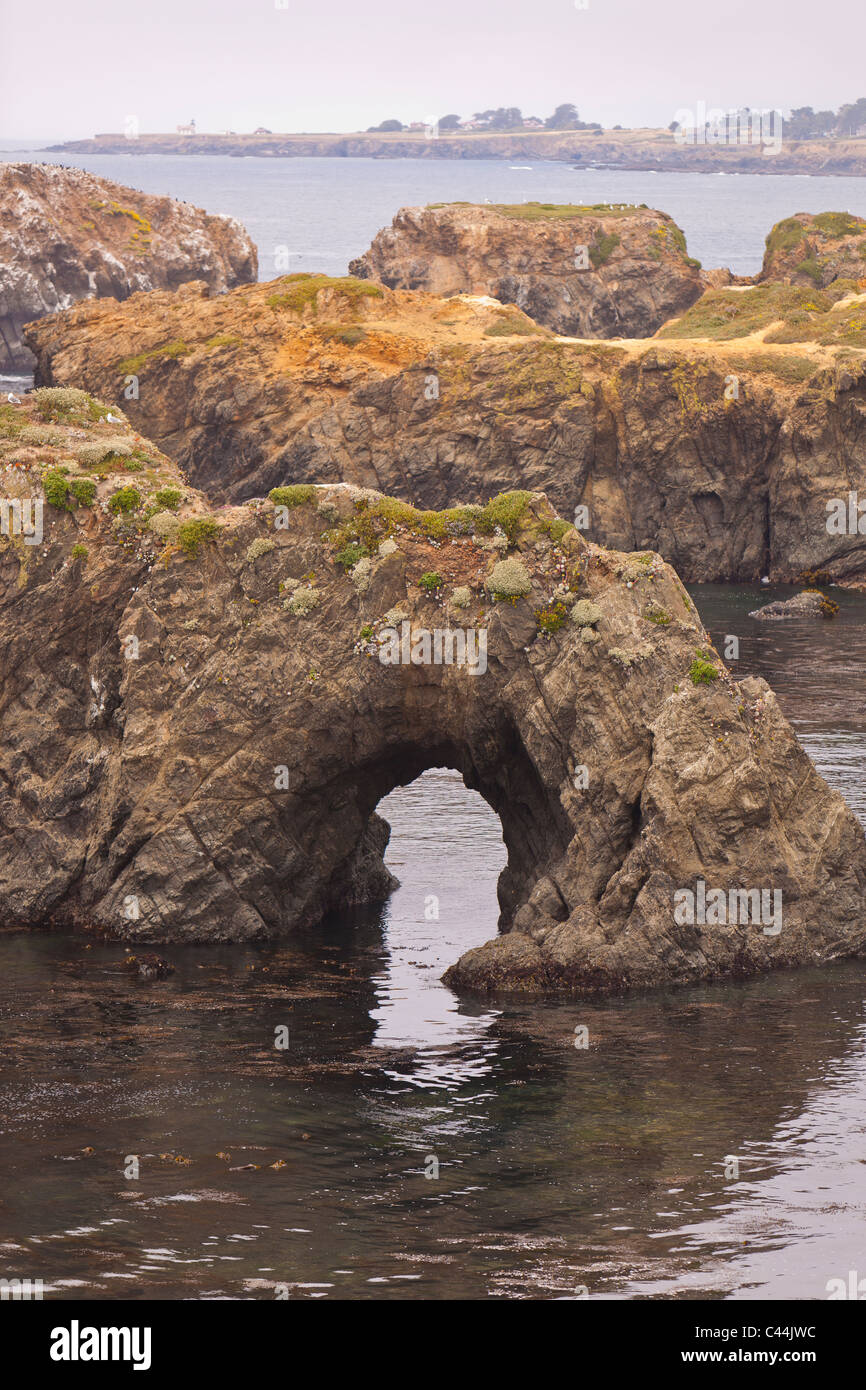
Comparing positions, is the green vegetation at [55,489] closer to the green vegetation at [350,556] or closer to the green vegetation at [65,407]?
the green vegetation at [65,407]

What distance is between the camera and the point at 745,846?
45969 mm

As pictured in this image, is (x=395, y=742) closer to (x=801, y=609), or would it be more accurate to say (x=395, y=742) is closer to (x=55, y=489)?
(x=55, y=489)

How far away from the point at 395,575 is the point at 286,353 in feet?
262

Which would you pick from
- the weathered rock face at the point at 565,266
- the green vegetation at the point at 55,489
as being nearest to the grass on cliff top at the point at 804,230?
the weathered rock face at the point at 565,266

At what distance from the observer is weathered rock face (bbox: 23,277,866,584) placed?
11594 cm

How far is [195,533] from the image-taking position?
50.1 meters

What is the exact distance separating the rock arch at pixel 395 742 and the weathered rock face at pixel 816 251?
130786 mm

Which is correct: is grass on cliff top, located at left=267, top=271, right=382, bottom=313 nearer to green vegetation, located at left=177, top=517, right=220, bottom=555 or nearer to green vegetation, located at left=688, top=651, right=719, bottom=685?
green vegetation, located at left=177, top=517, right=220, bottom=555

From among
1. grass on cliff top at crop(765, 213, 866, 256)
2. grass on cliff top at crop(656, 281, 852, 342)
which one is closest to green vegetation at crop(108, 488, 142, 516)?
grass on cliff top at crop(656, 281, 852, 342)

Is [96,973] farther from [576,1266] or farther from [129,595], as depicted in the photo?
[576,1266]

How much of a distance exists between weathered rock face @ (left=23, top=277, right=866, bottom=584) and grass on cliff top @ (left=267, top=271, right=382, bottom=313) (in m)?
5.13
